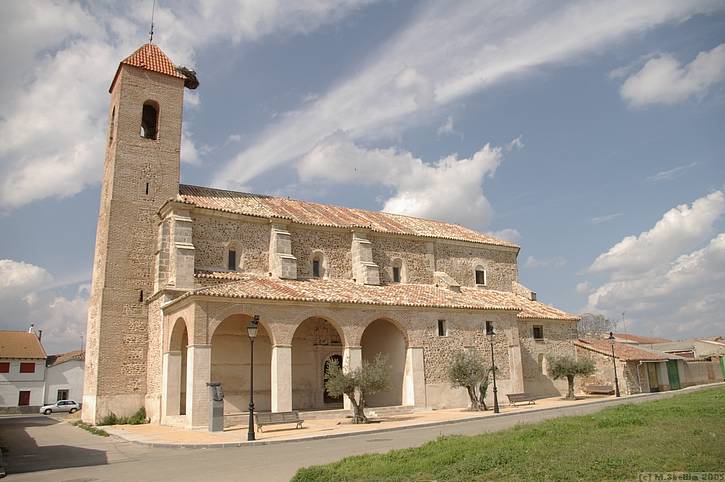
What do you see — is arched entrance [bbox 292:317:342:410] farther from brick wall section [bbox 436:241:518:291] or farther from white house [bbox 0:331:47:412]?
white house [bbox 0:331:47:412]

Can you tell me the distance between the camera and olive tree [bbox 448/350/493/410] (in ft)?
77.9

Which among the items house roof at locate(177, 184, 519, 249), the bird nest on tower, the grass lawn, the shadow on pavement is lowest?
the shadow on pavement

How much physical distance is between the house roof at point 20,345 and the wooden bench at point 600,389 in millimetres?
41667

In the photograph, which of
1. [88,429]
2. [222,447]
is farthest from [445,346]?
[88,429]

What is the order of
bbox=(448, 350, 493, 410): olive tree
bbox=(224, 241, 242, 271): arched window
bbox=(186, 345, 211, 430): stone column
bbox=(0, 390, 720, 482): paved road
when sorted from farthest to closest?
bbox=(224, 241, 242, 271): arched window
bbox=(448, 350, 493, 410): olive tree
bbox=(186, 345, 211, 430): stone column
bbox=(0, 390, 720, 482): paved road

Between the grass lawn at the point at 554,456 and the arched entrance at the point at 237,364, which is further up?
the arched entrance at the point at 237,364

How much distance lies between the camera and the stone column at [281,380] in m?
20.5

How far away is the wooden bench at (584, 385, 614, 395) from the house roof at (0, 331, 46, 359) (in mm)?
41667

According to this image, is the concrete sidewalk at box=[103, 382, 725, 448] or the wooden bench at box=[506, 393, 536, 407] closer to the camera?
the concrete sidewalk at box=[103, 382, 725, 448]

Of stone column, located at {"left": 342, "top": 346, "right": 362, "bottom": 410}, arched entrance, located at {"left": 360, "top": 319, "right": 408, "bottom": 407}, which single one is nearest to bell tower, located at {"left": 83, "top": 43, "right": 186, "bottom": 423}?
stone column, located at {"left": 342, "top": 346, "right": 362, "bottom": 410}

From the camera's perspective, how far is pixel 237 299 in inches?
805

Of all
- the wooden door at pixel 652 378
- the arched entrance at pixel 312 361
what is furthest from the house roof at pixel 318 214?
the wooden door at pixel 652 378

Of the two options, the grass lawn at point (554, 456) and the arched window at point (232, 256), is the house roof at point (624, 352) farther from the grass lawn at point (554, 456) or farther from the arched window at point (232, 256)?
the grass lawn at point (554, 456)

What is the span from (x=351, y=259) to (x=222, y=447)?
14703 millimetres
